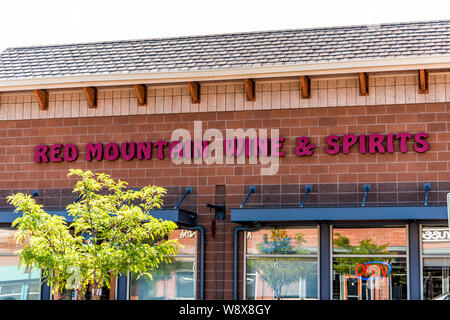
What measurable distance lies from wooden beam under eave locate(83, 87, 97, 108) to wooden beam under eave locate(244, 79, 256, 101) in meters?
3.92

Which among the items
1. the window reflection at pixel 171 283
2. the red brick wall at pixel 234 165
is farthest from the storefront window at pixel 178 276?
the red brick wall at pixel 234 165

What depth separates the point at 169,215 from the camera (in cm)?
1311

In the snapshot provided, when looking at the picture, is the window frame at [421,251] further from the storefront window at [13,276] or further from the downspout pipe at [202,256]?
the storefront window at [13,276]

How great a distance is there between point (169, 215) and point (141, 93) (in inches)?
133

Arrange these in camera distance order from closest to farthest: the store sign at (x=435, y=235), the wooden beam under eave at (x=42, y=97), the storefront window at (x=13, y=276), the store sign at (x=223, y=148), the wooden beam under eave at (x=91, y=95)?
the store sign at (x=435, y=235) < the store sign at (x=223, y=148) < the wooden beam under eave at (x=91, y=95) < the storefront window at (x=13, y=276) < the wooden beam under eave at (x=42, y=97)

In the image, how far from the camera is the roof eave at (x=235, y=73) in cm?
1277

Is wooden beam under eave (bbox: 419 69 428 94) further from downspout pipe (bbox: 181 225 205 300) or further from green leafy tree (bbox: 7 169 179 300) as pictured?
green leafy tree (bbox: 7 169 179 300)

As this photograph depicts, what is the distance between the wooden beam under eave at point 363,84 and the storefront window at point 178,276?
5104 mm

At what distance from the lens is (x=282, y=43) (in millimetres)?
14648

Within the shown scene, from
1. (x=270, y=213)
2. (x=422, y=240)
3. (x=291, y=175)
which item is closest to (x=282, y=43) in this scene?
(x=291, y=175)

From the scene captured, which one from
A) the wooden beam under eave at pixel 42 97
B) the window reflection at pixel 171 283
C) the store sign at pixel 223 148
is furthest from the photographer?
the wooden beam under eave at pixel 42 97

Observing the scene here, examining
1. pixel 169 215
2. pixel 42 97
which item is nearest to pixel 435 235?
pixel 169 215

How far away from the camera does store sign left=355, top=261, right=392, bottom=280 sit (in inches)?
515

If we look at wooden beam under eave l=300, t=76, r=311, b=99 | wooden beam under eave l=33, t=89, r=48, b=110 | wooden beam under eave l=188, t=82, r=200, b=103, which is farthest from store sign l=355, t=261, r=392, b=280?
wooden beam under eave l=33, t=89, r=48, b=110
